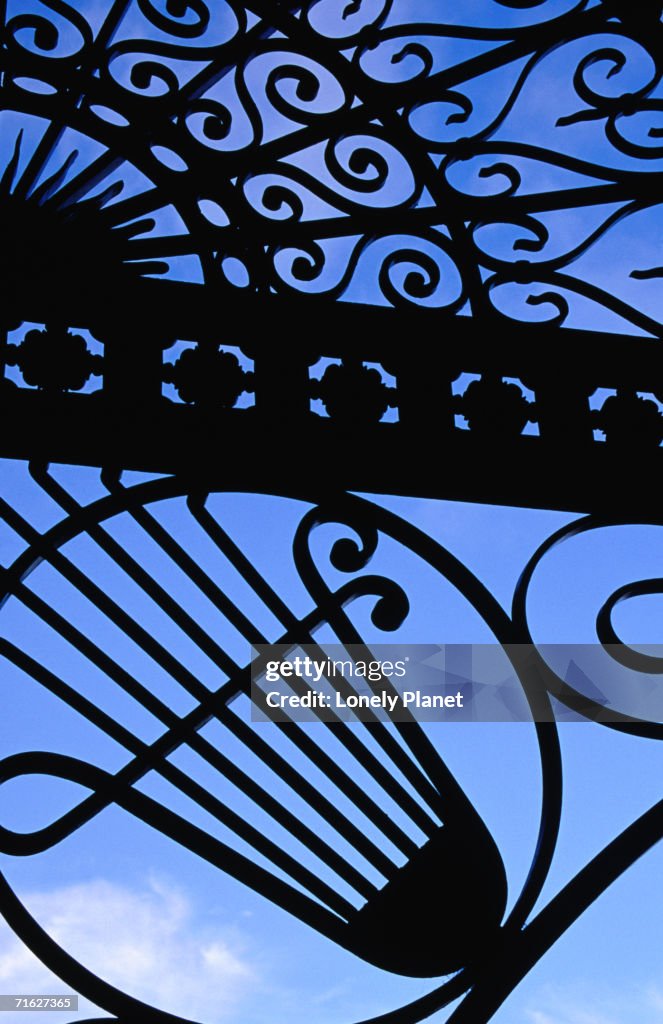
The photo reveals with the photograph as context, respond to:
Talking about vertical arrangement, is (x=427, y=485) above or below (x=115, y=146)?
below

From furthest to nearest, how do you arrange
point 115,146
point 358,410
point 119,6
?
point 119,6 < point 115,146 < point 358,410

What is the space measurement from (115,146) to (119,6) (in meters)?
0.48

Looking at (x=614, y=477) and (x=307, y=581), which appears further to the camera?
(x=614, y=477)

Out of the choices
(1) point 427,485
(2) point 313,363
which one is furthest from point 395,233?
(1) point 427,485

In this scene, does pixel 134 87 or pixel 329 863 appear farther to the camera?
pixel 134 87

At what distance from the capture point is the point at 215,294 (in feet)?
7.64

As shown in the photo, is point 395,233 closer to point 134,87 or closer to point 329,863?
point 134,87

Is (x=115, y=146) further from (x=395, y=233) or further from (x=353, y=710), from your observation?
(x=353, y=710)

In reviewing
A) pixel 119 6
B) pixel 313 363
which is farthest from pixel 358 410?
pixel 119 6

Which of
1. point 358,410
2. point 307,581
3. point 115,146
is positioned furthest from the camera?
point 115,146

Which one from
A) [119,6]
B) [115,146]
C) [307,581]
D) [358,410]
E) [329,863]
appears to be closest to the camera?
[329,863]

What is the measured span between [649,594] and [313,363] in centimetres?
69

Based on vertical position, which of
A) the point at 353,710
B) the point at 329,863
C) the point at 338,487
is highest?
the point at 338,487

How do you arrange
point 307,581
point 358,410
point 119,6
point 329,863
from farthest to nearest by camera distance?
1. point 119,6
2. point 358,410
3. point 307,581
4. point 329,863
